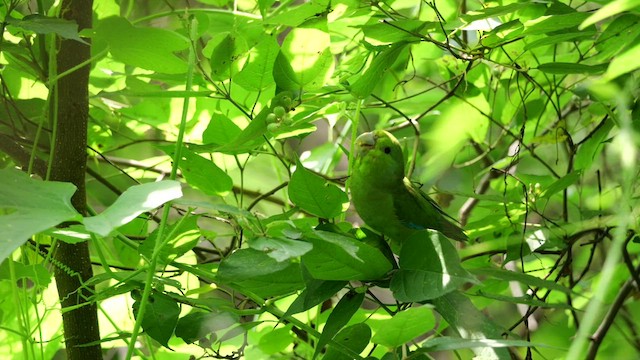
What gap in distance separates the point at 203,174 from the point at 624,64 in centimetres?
38

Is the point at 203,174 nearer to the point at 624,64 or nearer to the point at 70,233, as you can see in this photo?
the point at 70,233

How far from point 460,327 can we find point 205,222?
105 cm

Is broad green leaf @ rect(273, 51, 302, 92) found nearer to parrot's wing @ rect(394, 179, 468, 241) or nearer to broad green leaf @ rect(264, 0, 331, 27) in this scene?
broad green leaf @ rect(264, 0, 331, 27)

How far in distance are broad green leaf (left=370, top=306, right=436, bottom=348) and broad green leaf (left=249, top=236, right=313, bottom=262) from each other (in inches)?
5.3

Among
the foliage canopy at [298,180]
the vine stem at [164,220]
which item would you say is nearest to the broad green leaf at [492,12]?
the foliage canopy at [298,180]

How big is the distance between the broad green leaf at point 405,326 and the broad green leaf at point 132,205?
0.23 metres

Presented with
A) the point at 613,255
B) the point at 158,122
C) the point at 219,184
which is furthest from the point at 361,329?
the point at 158,122

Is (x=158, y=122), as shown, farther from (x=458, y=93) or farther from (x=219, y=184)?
(x=458, y=93)

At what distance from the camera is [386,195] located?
71cm

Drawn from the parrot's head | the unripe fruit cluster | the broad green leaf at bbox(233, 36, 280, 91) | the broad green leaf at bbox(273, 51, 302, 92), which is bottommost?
the parrot's head

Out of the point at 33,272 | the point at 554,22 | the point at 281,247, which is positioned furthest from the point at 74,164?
the point at 554,22

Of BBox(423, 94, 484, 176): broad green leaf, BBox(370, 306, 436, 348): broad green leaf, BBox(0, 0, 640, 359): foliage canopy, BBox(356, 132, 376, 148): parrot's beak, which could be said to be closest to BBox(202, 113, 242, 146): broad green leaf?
BBox(0, 0, 640, 359): foliage canopy

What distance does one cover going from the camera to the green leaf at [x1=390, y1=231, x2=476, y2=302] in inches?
19.9

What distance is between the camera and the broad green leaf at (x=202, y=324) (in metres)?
0.62
